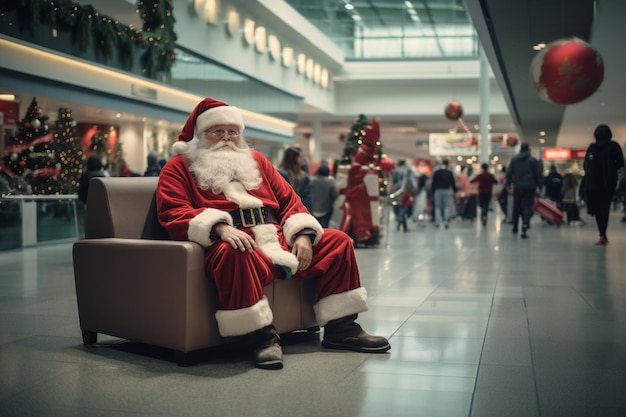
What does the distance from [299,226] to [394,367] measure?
3.25ft

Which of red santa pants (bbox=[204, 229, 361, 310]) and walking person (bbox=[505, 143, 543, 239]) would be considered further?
walking person (bbox=[505, 143, 543, 239])

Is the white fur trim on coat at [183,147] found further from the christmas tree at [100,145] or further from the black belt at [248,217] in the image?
the christmas tree at [100,145]

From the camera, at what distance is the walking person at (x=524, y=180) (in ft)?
50.3

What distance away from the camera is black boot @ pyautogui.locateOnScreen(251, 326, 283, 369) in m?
4.01

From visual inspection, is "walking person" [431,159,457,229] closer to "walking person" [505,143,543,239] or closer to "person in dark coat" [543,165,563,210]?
"walking person" [505,143,543,239]

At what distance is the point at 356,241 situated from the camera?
521 inches

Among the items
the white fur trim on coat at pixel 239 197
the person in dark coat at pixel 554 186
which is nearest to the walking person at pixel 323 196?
the white fur trim on coat at pixel 239 197

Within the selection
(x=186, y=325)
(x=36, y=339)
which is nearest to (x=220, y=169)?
(x=186, y=325)

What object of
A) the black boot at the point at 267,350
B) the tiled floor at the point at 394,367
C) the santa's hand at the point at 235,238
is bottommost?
the tiled floor at the point at 394,367

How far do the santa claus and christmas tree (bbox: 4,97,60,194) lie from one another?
9.65m

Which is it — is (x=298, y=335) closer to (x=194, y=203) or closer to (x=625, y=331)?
(x=194, y=203)

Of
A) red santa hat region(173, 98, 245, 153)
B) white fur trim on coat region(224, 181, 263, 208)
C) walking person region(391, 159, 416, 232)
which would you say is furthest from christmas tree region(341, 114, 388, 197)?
white fur trim on coat region(224, 181, 263, 208)

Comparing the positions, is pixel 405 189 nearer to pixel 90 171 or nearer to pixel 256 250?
pixel 90 171

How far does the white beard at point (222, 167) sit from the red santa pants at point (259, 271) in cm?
48
